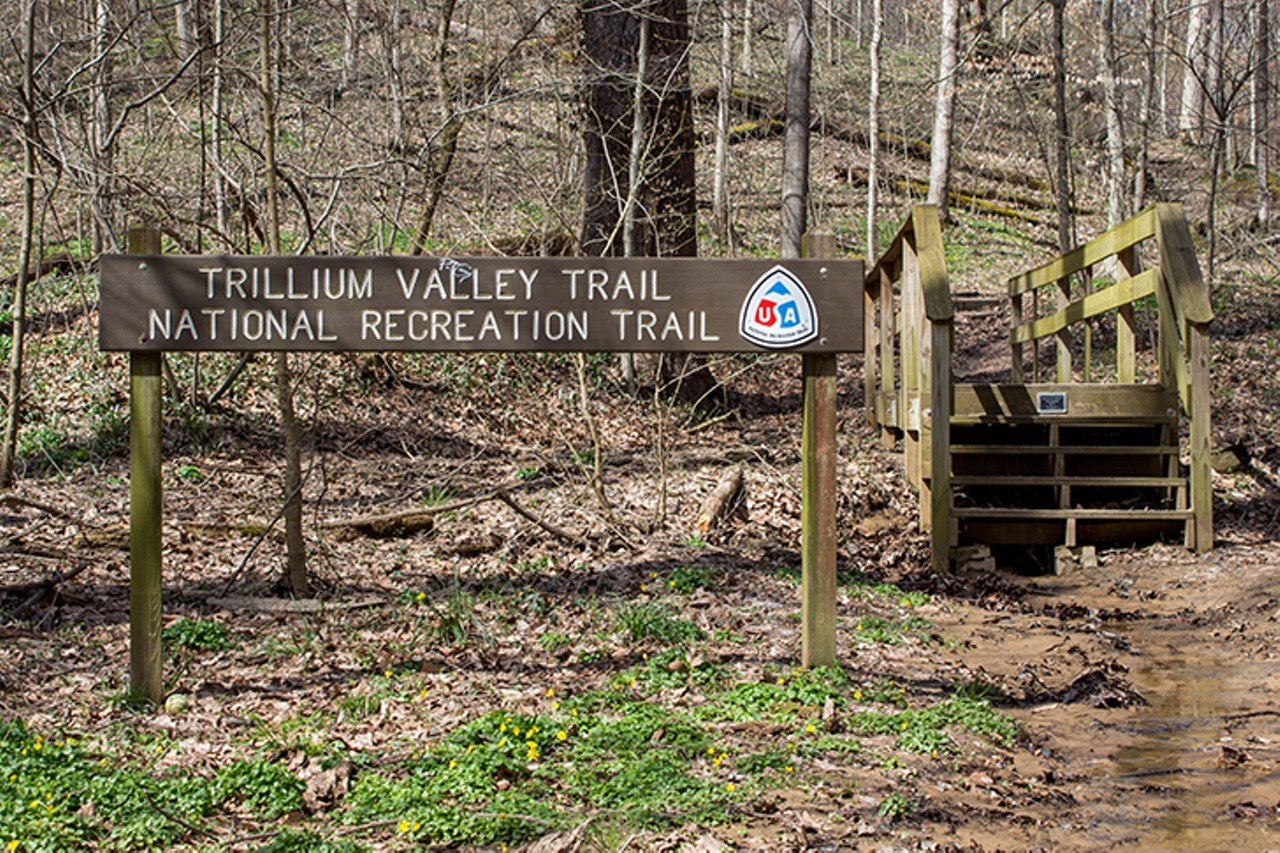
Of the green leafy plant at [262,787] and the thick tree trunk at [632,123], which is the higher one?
the thick tree trunk at [632,123]

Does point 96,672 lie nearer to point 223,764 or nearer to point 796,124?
point 223,764

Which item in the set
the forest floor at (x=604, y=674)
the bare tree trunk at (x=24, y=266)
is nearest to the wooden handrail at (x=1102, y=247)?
the forest floor at (x=604, y=674)

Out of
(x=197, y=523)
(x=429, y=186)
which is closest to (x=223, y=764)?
(x=197, y=523)

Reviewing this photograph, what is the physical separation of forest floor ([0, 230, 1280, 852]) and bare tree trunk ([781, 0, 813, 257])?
5.53 meters

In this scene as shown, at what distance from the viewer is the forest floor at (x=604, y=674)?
3.82 metres

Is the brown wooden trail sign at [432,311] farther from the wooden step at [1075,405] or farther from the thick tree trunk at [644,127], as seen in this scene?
the thick tree trunk at [644,127]

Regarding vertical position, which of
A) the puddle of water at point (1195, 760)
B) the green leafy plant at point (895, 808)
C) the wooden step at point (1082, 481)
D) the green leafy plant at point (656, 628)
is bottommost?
the puddle of water at point (1195, 760)

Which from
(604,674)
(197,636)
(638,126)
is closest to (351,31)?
(638,126)

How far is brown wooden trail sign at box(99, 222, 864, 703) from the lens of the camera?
4.89 meters

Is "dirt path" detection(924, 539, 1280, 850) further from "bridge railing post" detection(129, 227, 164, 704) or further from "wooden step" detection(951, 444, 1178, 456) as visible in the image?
"bridge railing post" detection(129, 227, 164, 704)

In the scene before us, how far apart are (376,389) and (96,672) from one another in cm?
700

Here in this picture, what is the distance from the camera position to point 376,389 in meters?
12.1

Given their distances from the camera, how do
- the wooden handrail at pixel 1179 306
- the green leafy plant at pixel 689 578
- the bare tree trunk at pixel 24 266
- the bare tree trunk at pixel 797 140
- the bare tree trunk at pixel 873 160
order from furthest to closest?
the bare tree trunk at pixel 873 160 → the bare tree trunk at pixel 797 140 → the wooden handrail at pixel 1179 306 → the bare tree trunk at pixel 24 266 → the green leafy plant at pixel 689 578

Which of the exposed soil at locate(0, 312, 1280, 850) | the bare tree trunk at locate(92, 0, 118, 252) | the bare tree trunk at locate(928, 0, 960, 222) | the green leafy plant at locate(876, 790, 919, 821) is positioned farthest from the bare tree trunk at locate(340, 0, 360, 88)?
the bare tree trunk at locate(928, 0, 960, 222)
